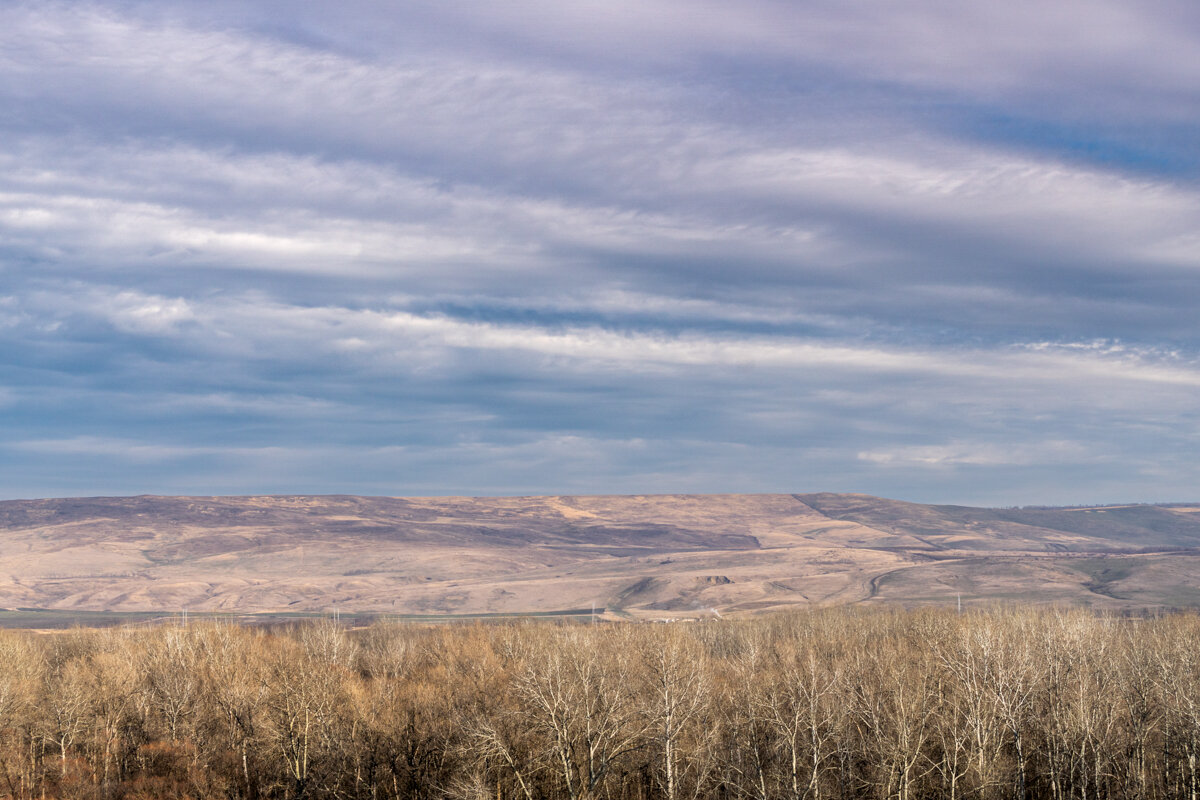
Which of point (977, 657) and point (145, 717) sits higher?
point (977, 657)

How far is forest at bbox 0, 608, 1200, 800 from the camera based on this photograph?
272ft

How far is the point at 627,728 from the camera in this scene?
85125 millimetres

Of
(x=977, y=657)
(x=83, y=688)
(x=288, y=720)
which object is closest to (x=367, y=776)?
(x=288, y=720)

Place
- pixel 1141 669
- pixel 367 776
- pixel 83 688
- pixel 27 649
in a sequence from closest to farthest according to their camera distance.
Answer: pixel 367 776
pixel 1141 669
pixel 83 688
pixel 27 649

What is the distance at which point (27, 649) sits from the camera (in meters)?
147

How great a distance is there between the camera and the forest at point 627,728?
82.9 meters

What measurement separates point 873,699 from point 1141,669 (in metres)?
29.5

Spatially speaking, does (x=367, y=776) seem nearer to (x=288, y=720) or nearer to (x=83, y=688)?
(x=288, y=720)

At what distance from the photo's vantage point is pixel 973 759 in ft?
277

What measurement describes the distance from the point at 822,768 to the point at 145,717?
2683 inches

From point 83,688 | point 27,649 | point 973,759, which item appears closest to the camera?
point 973,759

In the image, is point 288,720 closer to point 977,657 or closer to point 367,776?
point 367,776

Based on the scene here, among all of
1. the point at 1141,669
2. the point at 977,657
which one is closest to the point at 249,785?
the point at 977,657

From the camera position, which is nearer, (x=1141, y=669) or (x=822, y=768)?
(x=822, y=768)
